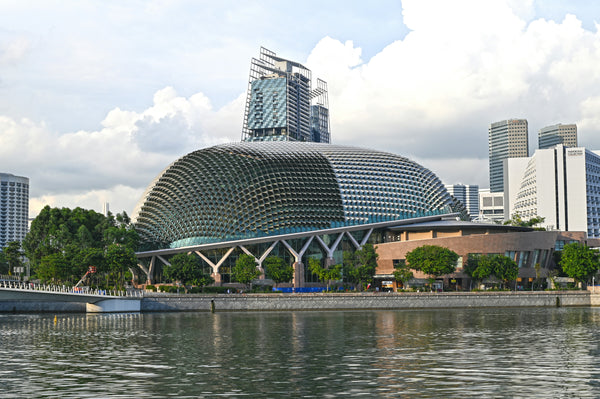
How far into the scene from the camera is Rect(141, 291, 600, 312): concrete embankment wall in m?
104

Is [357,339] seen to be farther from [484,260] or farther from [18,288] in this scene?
[484,260]

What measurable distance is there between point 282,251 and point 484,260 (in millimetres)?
35807

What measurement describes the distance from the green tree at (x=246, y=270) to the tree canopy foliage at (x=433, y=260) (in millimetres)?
26137

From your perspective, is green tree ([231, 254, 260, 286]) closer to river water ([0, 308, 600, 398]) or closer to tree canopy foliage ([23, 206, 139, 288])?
tree canopy foliage ([23, 206, 139, 288])

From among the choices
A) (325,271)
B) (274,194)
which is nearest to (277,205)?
(274,194)

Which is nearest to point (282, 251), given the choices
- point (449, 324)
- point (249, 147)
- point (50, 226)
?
point (249, 147)

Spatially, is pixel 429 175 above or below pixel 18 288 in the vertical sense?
above

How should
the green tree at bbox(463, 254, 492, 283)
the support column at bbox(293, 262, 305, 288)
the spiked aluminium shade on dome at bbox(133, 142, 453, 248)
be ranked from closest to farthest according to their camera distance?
the green tree at bbox(463, 254, 492, 283) → the support column at bbox(293, 262, 305, 288) → the spiked aluminium shade on dome at bbox(133, 142, 453, 248)

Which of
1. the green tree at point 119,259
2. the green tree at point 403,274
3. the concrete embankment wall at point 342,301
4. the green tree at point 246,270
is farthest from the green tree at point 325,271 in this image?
the green tree at point 119,259

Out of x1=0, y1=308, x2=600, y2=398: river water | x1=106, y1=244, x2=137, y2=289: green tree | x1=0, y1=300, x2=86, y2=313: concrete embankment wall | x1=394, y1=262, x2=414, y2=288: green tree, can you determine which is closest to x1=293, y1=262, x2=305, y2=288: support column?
x1=394, y1=262, x2=414, y2=288: green tree

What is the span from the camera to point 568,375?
39.0 meters

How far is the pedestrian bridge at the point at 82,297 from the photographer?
9931 centimetres

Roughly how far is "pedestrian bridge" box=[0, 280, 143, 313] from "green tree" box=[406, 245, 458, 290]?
4590 centimetres

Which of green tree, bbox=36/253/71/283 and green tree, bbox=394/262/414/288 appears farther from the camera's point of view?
green tree, bbox=394/262/414/288
